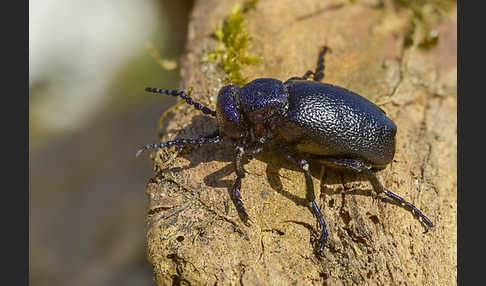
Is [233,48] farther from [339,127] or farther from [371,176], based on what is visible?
[371,176]

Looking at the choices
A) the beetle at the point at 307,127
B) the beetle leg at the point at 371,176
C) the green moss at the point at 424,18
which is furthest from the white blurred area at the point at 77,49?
the beetle leg at the point at 371,176

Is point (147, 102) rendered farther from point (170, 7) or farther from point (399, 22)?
point (399, 22)

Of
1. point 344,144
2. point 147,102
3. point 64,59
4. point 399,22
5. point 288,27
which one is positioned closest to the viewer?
point 344,144

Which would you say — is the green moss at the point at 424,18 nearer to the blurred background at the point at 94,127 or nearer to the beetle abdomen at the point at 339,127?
the beetle abdomen at the point at 339,127

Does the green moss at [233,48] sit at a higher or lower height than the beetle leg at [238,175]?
higher

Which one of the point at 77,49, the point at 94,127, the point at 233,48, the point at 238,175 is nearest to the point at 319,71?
the point at 233,48

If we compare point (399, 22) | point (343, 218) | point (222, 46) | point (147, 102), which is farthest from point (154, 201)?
point (147, 102)
